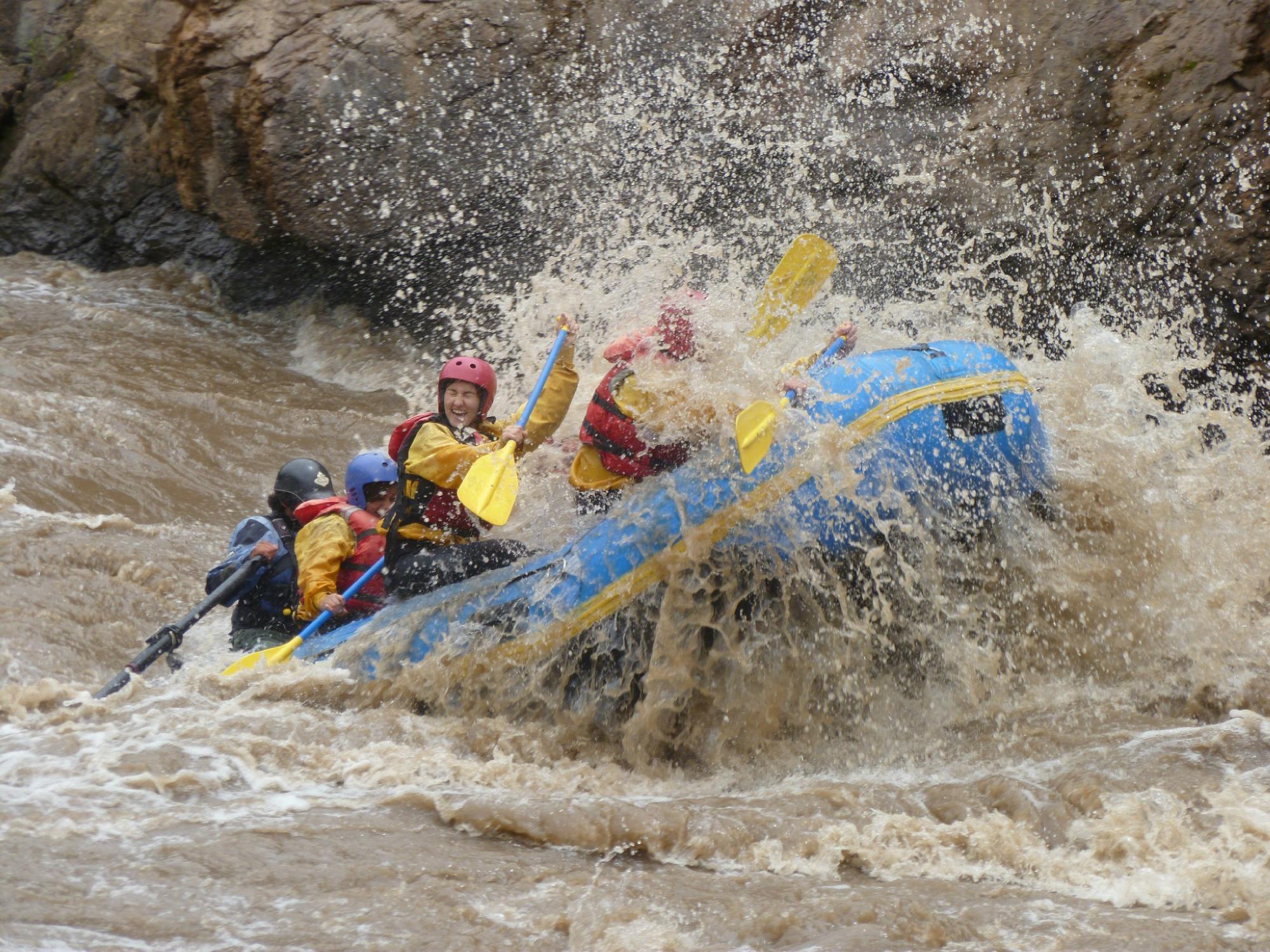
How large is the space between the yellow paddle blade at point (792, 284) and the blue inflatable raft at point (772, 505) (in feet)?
1.31

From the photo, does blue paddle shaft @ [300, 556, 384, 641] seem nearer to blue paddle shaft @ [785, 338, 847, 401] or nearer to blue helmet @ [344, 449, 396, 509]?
blue helmet @ [344, 449, 396, 509]

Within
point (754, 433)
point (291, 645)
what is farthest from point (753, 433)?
point (291, 645)

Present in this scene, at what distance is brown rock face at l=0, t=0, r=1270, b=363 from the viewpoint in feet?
20.8

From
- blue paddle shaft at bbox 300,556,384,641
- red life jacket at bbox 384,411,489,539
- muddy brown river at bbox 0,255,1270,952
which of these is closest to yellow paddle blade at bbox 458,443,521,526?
red life jacket at bbox 384,411,489,539

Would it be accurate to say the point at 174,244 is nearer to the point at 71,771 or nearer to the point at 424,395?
the point at 424,395

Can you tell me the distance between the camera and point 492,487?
161 inches

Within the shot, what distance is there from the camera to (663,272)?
5723 mm

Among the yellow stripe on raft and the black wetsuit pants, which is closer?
the yellow stripe on raft

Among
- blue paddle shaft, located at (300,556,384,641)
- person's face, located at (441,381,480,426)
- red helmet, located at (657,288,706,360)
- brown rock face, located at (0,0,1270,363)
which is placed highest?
brown rock face, located at (0,0,1270,363)

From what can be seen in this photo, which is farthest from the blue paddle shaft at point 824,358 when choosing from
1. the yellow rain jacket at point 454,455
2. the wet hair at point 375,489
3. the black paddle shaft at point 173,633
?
the black paddle shaft at point 173,633

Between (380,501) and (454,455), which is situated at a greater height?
(454,455)

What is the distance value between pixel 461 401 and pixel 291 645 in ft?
3.53

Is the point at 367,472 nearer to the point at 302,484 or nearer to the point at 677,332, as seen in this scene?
the point at 302,484

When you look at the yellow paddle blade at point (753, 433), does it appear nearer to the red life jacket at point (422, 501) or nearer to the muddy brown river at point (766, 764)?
the muddy brown river at point (766, 764)
